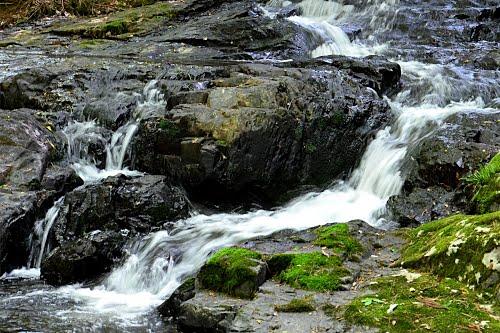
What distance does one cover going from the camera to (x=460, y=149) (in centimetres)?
855

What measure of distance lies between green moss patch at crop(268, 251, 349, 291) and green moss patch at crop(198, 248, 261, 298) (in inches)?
9.6

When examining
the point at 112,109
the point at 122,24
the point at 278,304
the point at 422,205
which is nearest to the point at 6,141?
the point at 112,109

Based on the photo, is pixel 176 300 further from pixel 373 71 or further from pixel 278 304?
pixel 373 71

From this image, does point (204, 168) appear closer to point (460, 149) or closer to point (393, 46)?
point (460, 149)

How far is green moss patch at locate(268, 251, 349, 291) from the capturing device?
5.09m

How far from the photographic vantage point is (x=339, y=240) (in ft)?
20.1

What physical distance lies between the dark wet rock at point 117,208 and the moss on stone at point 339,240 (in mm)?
3029

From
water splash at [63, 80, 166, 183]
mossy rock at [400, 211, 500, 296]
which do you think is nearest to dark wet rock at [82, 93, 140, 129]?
water splash at [63, 80, 166, 183]

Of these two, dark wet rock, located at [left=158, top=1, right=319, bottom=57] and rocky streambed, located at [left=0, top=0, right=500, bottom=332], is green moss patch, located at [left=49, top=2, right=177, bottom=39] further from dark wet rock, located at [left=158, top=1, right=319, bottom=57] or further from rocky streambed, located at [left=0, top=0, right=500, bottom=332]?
rocky streambed, located at [left=0, top=0, right=500, bottom=332]

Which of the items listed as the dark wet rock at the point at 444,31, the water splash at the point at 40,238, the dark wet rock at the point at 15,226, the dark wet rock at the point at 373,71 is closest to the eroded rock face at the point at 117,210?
the water splash at the point at 40,238

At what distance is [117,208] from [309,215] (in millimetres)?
3124

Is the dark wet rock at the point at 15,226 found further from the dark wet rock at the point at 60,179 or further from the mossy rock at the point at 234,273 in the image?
the mossy rock at the point at 234,273

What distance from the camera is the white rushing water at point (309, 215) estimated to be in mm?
7102

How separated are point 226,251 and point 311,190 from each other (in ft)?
13.7
